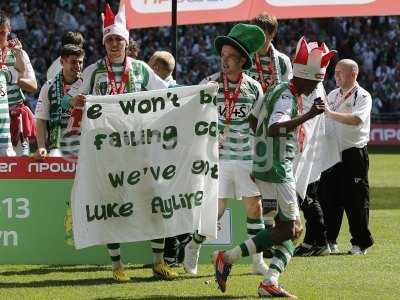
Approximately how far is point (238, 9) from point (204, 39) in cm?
1643

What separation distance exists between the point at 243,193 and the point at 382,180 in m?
11.8

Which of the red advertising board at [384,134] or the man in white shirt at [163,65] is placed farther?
the red advertising board at [384,134]

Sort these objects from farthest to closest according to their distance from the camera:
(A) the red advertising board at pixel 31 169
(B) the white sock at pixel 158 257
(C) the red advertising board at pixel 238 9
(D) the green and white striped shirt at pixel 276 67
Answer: (C) the red advertising board at pixel 238 9 < (D) the green and white striped shirt at pixel 276 67 < (A) the red advertising board at pixel 31 169 < (B) the white sock at pixel 158 257

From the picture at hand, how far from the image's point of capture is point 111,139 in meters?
9.77

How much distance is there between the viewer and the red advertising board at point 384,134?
103 ft

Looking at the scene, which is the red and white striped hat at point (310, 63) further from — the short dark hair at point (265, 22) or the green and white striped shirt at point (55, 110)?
the green and white striped shirt at point (55, 110)

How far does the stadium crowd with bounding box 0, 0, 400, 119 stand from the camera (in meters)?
34.3

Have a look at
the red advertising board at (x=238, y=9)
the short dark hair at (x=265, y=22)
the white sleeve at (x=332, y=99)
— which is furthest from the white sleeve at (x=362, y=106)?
the red advertising board at (x=238, y=9)

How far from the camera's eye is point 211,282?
9945 millimetres

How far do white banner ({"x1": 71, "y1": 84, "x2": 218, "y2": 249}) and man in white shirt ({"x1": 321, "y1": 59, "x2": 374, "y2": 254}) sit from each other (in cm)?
272

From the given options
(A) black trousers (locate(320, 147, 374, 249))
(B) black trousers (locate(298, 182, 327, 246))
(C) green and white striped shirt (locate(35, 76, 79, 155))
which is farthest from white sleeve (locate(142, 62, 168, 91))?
(A) black trousers (locate(320, 147, 374, 249))

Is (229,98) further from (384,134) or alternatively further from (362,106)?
(384,134)

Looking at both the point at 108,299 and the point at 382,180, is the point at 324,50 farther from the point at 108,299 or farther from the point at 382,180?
the point at 382,180

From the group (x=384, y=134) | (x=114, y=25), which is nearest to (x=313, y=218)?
(x=114, y=25)
